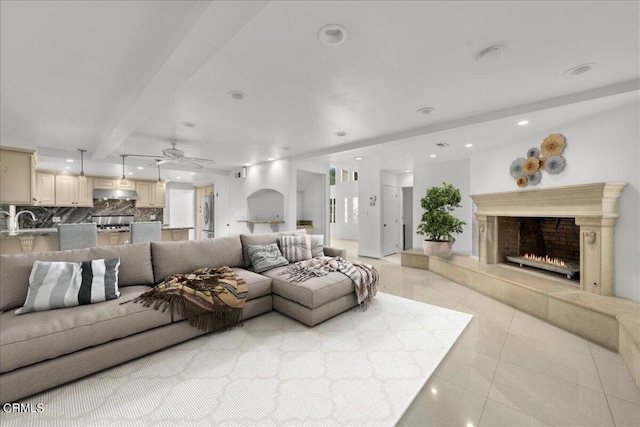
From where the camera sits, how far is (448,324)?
2.78 metres

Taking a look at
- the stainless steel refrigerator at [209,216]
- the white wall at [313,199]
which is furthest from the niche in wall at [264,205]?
the stainless steel refrigerator at [209,216]

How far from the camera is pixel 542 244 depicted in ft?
13.5

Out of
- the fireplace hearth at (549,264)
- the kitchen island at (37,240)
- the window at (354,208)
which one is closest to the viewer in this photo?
the fireplace hearth at (549,264)

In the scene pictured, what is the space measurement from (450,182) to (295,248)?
397cm

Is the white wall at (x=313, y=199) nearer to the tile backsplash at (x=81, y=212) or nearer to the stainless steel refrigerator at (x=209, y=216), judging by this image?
the stainless steel refrigerator at (x=209, y=216)

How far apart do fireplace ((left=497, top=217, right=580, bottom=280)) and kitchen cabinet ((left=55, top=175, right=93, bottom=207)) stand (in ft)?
31.9

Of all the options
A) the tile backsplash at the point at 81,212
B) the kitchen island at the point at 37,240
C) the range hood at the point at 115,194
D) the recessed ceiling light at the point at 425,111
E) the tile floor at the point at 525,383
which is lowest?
the tile floor at the point at 525,383

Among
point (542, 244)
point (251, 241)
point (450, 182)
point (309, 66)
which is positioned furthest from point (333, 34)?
point (450, 182)

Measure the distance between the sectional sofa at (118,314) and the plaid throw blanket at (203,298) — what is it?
0.09 meters

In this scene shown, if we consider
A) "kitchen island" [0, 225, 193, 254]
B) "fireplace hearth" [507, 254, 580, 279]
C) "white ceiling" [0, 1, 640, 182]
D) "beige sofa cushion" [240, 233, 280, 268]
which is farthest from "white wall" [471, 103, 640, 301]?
"kitchen island" [0, 225, 193, 254]

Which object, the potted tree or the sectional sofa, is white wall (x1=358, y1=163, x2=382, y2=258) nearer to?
the potted tree

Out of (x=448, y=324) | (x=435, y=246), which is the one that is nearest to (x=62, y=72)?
(x=448, y=324)

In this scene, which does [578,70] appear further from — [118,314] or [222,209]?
[222,209]

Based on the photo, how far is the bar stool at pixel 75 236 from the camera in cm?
339
